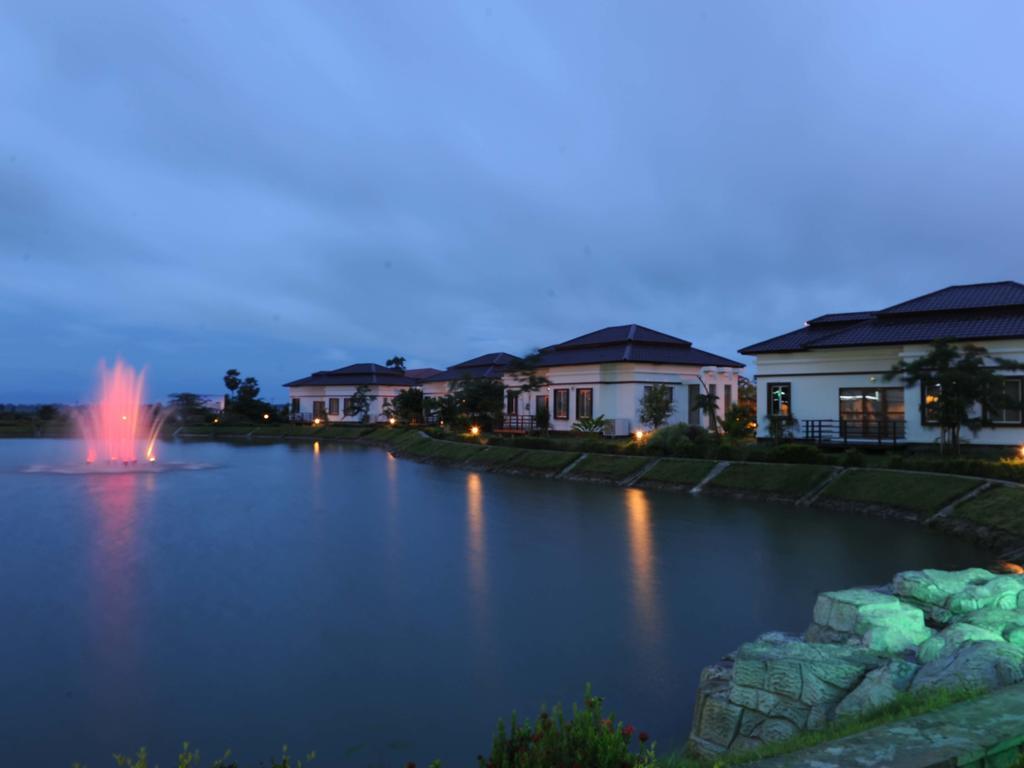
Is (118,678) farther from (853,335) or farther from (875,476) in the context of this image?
(853,335)

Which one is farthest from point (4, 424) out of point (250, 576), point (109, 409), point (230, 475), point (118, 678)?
point (118, 678)

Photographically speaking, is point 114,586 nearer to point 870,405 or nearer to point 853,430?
point 853,430

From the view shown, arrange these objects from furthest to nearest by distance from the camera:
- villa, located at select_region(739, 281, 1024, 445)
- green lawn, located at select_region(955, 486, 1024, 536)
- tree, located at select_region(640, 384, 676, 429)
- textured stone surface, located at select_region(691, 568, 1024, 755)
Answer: tree, located at select_region(640, 384, 676, 429), villa, located at select_region(739, 281, 1024, 445), green lawn, located at select_region(955, 486, 1024, 536), textured stone surface, located at select_region(691, 568, 1024, 755)

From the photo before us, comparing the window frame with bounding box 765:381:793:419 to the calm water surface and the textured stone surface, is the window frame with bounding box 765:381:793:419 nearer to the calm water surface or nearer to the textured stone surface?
the calm water surface

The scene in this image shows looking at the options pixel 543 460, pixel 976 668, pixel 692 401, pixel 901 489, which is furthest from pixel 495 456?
pixel 976 668

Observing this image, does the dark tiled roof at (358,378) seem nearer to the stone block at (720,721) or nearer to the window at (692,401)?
the window at (692,401)

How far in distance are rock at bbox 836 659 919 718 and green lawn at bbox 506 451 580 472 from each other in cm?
2550

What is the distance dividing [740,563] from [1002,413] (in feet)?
51.7

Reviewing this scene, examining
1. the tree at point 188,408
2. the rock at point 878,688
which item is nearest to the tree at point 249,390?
the tree at point 188,408

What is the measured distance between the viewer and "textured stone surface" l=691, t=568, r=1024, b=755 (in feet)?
18.7

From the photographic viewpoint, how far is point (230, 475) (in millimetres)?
32438

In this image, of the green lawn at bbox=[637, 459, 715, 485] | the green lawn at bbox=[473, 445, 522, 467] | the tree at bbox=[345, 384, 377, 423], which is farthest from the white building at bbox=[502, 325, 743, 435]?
the tree at bbox=[345, 384, 377, 423]

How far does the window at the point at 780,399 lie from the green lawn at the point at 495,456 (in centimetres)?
1110

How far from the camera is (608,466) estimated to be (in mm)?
30047
